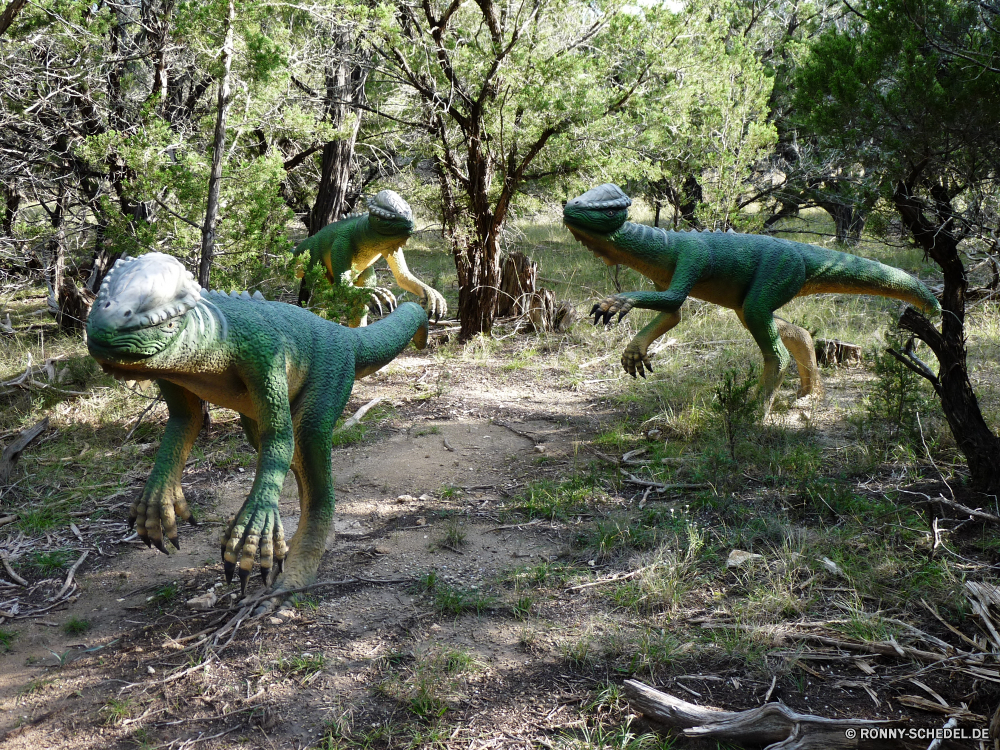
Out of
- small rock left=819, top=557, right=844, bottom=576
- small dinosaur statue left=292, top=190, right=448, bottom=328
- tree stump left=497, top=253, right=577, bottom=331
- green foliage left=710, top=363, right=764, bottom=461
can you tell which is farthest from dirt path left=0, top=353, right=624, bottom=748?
tree stump left=497, top=253, right=577, bottom=331

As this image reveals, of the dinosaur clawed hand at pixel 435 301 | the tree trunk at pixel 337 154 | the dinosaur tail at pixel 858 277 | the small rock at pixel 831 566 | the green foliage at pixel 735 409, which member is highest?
the tree trunk at pixel 337 154

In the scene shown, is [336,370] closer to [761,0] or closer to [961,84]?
[961,84]

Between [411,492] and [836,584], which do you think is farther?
[411,492]

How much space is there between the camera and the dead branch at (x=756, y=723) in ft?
8.45

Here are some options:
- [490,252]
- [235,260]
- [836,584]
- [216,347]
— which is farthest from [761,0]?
[216,347]

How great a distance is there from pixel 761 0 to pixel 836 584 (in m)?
10.7

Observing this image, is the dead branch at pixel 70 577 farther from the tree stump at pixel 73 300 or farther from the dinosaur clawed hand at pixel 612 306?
the tree stump at pixel 73 300

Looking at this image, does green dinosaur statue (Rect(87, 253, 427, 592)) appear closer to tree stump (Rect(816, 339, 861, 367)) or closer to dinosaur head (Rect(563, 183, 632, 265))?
dinosaur head (Rect(563, 183, 632, 265))

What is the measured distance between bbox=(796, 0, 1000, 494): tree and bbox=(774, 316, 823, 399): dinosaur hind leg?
1.30 meters

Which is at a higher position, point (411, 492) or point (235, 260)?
point (235, 260)

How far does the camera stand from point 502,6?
7.27 m

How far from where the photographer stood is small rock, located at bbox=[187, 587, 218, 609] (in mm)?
3611

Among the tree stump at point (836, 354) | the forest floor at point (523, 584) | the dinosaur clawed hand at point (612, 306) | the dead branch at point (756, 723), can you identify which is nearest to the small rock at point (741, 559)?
the forest floor at point (523, 584)

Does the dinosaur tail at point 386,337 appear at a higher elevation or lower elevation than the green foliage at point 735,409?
higher
